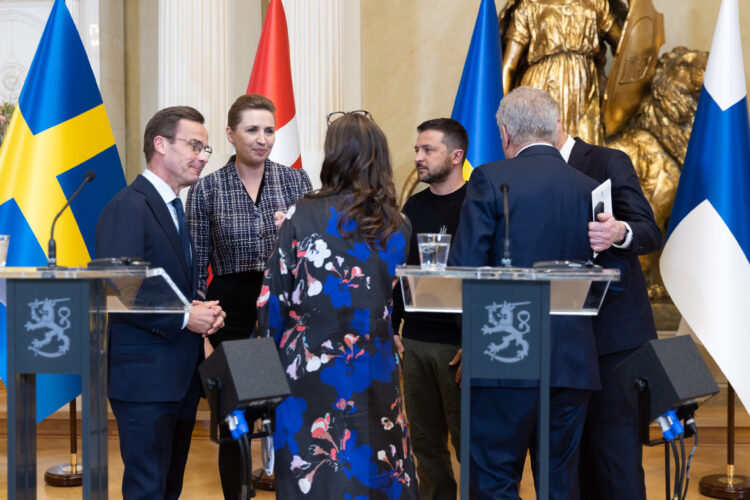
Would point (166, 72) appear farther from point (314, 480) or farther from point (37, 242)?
point (314, 480)

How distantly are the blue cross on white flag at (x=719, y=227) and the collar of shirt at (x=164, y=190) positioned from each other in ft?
7.60

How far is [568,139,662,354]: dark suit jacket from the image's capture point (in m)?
2.74

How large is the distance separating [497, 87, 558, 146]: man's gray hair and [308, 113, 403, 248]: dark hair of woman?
1.47 feet

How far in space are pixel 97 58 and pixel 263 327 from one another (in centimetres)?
427

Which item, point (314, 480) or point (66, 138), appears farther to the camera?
point (66, 138)

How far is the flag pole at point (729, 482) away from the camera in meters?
3.82

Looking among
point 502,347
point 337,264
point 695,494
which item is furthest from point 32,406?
point 695,494

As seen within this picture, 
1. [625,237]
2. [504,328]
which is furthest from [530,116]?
[504,328]

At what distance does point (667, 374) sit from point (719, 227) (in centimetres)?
191

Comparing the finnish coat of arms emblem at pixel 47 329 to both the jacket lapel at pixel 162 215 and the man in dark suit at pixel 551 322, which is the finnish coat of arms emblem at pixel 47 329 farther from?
the man in dark suit at pixel 551 322

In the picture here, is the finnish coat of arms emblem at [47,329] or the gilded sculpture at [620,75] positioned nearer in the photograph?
the finnish coat of arms emblem at [47,329]

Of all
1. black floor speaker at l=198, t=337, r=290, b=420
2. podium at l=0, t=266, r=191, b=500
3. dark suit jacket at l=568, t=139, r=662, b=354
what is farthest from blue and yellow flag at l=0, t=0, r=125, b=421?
dark suit jacket at l=568, t=139, r=662, b=354

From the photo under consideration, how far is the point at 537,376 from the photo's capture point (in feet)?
6.84

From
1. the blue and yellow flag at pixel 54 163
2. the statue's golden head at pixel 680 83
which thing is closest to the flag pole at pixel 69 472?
the blue and yellow flag at pixel 54 163
